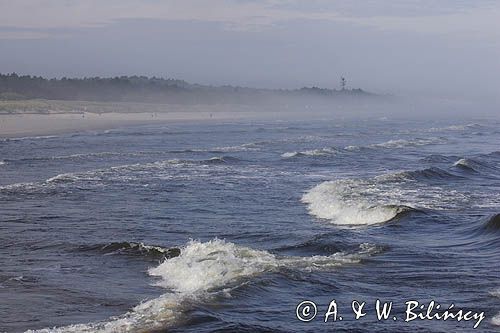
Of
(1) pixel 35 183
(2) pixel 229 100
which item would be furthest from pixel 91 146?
(2) pixel 229 100

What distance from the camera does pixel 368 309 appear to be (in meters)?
13.1

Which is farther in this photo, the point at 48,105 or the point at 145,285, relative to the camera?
the point at 48,105

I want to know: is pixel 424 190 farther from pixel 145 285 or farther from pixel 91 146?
pixel 91 146

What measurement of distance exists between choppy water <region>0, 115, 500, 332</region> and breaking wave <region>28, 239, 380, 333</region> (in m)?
0.04

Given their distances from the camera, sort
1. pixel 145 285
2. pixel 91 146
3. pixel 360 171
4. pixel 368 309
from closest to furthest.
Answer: pixel 368 309
pixel 145 285
pixel 360 171
pixel 91 146

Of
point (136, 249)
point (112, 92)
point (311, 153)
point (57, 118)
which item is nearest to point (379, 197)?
A: point (136, 249)

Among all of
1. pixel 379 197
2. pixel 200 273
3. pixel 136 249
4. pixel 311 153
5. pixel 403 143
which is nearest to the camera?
pixel 200 273

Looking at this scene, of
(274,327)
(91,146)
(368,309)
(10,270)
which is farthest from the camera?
(91,146)

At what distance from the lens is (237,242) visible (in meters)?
19.1

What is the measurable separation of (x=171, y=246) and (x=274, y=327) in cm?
682

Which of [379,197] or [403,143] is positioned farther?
[403,143]

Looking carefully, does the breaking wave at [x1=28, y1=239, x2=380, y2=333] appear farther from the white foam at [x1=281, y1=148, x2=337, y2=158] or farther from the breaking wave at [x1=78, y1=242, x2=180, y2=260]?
the white foam at [x1=281, y1=148, x2=337, y2=158]

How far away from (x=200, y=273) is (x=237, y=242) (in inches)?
141

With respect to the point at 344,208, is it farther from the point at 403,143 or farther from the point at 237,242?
the point at 403,143
